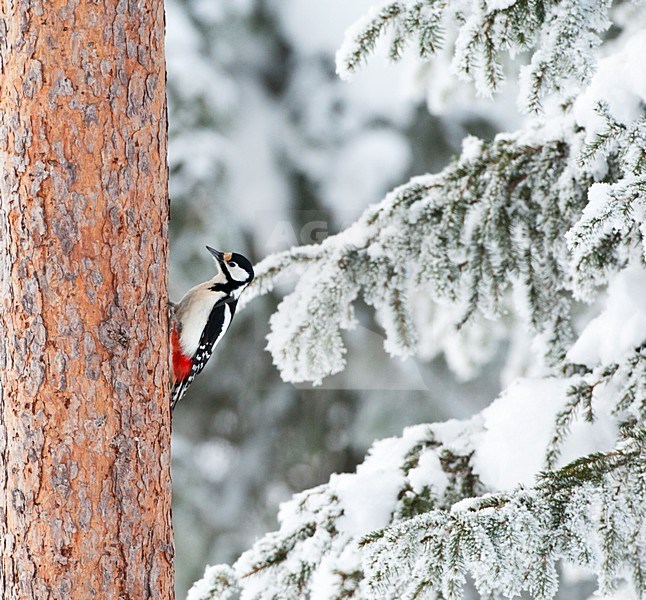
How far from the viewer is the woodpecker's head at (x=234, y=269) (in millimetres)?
3047

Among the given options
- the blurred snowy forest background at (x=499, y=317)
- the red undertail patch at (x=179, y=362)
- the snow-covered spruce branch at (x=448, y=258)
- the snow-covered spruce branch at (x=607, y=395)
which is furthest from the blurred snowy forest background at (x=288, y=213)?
the snow-covered spruce branch at (x=607, y=395)

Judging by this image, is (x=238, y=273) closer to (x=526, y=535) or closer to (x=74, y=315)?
(x=74, y=315)

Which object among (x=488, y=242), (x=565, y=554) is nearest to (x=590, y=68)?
(x=488, y=242)

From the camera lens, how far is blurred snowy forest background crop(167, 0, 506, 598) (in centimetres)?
786

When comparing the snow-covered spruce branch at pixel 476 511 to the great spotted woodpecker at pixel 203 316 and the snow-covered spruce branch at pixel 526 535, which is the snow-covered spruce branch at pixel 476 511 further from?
the great spotted woodpecker at pixel 203 316

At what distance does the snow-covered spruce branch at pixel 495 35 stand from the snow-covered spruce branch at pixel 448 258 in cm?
35

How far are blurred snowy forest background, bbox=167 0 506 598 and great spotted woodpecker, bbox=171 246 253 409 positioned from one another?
437 cm

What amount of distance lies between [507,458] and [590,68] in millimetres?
970

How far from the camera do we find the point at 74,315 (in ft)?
6.27

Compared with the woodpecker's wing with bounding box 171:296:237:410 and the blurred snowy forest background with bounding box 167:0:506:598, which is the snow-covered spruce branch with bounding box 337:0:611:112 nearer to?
the woodpecker's wing with bounding box 171:296:237:410

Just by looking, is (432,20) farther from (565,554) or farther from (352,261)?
(565,554)

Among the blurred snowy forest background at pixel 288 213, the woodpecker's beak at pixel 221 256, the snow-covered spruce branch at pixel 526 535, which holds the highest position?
the blurred snowy forest background at pixel 288 213

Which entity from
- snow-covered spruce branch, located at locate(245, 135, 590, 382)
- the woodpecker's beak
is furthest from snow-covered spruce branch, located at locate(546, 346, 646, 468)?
the woodpecker's beak

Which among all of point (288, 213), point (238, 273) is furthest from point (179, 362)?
point (288, 213)
